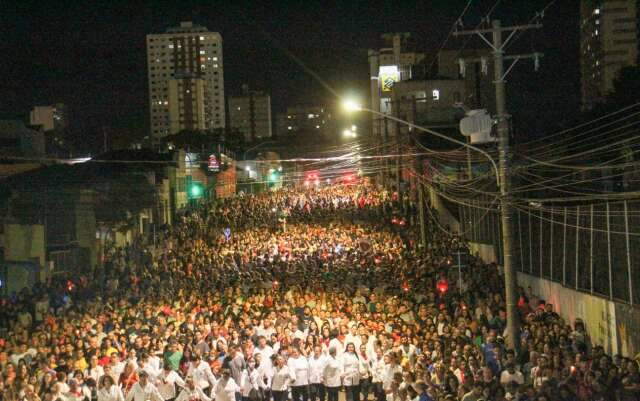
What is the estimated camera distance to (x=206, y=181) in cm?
6194

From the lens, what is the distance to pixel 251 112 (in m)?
190

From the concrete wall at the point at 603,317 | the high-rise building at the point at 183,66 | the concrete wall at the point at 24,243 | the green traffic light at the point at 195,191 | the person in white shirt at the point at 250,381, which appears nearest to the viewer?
the concrete wall at the point at 603,317

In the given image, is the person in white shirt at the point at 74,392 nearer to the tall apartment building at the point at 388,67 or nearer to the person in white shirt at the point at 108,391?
the person in white shirt at the point at 108,391

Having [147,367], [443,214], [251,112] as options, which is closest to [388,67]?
[443,214]

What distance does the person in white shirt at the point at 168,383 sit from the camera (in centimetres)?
1338

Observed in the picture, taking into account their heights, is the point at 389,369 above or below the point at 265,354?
below

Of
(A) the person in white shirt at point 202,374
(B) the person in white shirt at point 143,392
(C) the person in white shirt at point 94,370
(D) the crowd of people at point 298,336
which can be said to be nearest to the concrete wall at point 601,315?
(D) the crowd of people at point 298,336

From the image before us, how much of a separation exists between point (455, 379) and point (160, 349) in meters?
5.94

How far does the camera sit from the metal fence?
14.1 m

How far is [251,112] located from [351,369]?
582 ft

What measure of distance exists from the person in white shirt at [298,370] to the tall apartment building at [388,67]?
50966 mm

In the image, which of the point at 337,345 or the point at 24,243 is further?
the point at 24,243

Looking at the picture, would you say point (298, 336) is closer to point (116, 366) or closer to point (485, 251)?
point (116, 366)

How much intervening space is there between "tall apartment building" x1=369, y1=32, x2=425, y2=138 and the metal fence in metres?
43.7
